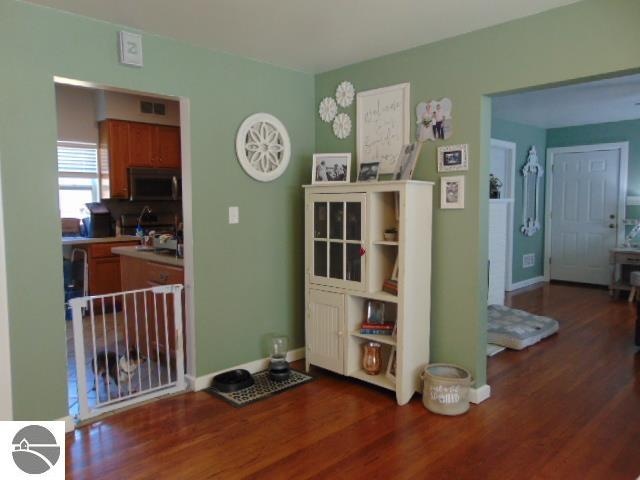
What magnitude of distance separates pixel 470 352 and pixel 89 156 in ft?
16.2

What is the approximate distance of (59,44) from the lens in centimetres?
252

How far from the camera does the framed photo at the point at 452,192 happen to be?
298 cm

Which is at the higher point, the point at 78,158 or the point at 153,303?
the point at 78,158

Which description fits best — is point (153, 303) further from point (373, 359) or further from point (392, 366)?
point (392, 366)

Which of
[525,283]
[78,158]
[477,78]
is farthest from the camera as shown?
[525,283]

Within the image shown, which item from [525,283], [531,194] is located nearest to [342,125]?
[531,194]

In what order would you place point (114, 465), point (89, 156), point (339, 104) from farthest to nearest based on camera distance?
point (89, 156)
point (339, 104)
point (114, 465)

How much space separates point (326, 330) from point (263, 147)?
4.54 feet

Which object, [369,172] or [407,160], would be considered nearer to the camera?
[407,160]

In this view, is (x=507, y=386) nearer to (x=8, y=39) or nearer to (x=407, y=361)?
(x=407, y=361)

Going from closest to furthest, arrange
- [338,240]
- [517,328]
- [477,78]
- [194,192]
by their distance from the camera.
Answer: [477,78]
[194,192]
[338,240]
[517,328]

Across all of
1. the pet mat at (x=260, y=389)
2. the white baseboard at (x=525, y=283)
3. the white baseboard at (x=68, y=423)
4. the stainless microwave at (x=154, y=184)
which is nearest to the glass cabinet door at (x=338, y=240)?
the pet mat at (x=260, y=389)

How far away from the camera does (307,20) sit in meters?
2.69

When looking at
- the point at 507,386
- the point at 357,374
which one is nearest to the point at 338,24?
the point at 357,374
